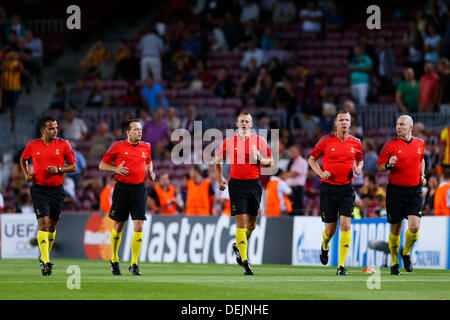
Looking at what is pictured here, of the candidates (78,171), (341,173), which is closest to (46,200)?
(341,173)

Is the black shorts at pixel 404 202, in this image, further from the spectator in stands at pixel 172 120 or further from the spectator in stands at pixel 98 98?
the spectator in stands at pixel 98 98

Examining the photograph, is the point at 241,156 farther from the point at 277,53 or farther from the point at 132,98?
the point at 132,98

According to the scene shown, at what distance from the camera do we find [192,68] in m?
33.2

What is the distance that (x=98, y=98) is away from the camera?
32281 millimetres

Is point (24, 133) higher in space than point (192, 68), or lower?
lower

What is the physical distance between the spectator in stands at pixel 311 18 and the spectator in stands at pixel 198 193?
8.93 metres

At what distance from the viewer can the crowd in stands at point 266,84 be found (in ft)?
82.1

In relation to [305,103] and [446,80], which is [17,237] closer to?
[305,103]

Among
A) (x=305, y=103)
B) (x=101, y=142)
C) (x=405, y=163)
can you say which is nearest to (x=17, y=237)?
(x=101, y=142)

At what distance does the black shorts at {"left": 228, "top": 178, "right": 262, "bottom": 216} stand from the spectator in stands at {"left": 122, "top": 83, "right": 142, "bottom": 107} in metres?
14.8

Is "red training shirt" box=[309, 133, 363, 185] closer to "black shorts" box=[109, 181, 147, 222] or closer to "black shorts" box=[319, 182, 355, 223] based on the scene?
"black shorts" box=[319, 182, 355, 223]

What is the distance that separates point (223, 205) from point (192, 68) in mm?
9437
